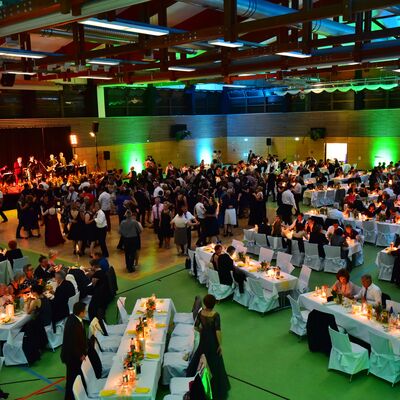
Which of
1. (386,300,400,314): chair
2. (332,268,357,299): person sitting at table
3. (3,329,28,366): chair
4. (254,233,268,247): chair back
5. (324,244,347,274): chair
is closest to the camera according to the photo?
(386,300,400,314): chair

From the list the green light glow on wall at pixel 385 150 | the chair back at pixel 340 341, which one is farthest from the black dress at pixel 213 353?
the green light glow on wall at pixel 385 150

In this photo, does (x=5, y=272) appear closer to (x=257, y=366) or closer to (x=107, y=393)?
(x=107, y=393)

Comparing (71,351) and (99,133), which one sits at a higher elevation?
(99,133)

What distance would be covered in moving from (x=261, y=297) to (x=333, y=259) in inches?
110

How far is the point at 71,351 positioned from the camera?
5.88m

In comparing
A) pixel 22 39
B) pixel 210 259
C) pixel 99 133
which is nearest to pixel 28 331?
pixel 210 259

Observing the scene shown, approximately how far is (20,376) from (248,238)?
285 inches

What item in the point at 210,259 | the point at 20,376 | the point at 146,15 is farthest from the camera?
the point at 210,259

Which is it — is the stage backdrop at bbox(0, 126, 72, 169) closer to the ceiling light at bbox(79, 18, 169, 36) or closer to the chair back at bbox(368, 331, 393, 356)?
the ceiling light at bbox(79, 18, 169, 36)

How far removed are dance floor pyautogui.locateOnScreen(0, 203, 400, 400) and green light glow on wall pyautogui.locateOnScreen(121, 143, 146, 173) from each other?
54.0 ft

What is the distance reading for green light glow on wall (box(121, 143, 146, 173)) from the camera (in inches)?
1031

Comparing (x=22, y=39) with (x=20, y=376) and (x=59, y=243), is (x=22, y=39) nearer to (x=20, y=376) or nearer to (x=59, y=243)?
(x=59, y=243)

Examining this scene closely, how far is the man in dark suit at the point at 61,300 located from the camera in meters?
7.91

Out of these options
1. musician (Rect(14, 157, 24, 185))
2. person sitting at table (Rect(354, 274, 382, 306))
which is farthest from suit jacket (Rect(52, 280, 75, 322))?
musician (Rect(14, 157, 24, 185))
